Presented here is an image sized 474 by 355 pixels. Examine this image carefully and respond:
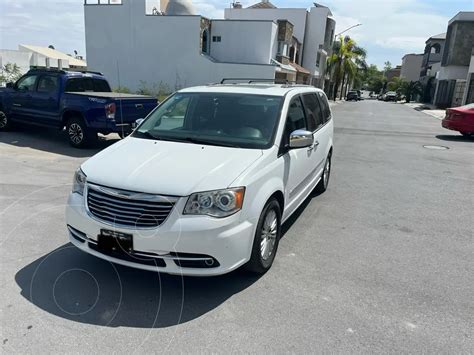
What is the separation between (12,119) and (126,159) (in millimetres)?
8999

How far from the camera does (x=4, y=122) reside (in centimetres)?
1099

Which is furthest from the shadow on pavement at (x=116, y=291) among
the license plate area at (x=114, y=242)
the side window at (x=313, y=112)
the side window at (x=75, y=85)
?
the side window at (x=75, y=85)

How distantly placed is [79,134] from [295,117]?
6540 mm

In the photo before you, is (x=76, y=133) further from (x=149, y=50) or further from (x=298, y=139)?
(x=149, y=50)

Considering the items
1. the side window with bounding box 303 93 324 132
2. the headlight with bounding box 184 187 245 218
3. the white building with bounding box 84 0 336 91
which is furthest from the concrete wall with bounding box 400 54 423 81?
the headlight with bounding box 184 187 245 218

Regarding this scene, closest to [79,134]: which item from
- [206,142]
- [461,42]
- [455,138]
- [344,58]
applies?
[206,142]

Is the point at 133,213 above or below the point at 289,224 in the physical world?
above

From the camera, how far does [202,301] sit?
11.0 ft

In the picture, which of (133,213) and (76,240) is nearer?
(133,213)

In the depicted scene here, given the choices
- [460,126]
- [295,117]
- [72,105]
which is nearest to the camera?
[295,117]

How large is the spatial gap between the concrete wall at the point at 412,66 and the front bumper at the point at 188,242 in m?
98.9

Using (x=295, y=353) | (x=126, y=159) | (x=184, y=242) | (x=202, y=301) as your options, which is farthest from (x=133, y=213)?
(x=295, y=353)

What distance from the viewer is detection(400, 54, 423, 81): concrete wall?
91.2m

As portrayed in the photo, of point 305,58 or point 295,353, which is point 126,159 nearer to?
point 295,353
